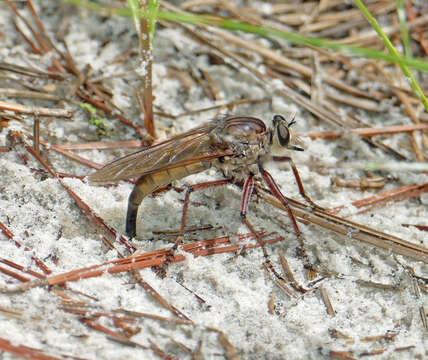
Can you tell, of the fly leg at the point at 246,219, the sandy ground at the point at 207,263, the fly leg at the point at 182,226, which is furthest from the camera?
the fly leg at the point at 246,219

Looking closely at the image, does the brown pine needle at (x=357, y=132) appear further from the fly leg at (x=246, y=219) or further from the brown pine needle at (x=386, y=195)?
the fly leg at (x=246, y=219)

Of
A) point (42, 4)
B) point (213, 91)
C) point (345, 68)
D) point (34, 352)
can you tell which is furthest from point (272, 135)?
point (42, 4)

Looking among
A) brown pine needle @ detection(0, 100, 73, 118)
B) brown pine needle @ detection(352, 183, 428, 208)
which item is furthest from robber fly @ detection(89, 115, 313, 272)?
brown pine needle @ detection(0, 100, 73, 118)

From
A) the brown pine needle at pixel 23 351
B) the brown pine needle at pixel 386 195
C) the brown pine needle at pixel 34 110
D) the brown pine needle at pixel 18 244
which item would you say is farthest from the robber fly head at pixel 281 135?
the brown pine needle at pixel 23 351

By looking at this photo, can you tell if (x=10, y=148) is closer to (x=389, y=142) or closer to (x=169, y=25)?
(x=169, y=25)

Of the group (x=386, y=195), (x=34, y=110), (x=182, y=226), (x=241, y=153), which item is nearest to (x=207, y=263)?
(x=182, y=226)
